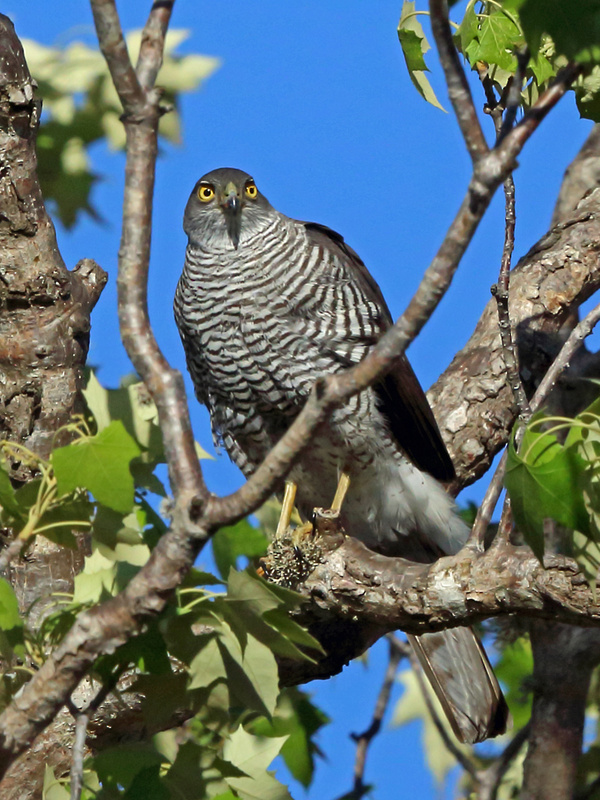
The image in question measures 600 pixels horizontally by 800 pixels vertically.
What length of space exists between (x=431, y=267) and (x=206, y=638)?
100 cm

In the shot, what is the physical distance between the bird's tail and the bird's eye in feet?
7.54

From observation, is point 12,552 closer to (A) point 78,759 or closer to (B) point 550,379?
(A) point 78,759

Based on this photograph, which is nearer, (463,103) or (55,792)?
(463,103)

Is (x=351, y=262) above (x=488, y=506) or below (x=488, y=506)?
above

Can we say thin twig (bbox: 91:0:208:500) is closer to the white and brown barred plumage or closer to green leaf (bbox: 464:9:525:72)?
green leaf (bbox: 464:9:525:72)

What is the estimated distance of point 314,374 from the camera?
4.15m

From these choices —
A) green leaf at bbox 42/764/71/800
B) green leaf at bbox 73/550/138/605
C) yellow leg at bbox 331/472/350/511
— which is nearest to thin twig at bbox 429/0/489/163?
green leaf at bbox 73/550/138/605

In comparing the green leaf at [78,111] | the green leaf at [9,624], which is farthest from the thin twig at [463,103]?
the green leaf at [78,111]

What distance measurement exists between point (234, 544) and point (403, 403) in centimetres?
205

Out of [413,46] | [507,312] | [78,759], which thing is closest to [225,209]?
[413,46]

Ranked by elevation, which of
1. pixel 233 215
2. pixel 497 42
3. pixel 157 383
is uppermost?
pixel 233 215

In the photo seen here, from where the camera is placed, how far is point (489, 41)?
3188 millimetres

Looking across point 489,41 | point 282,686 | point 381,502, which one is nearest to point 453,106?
point 489,41

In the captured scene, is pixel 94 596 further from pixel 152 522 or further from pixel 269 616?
pixel 269 616
